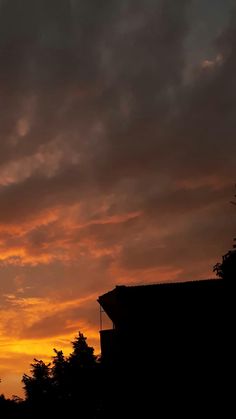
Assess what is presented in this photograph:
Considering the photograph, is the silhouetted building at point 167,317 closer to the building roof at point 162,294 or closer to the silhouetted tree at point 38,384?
the building roof at point 162,294

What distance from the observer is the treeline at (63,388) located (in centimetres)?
5712

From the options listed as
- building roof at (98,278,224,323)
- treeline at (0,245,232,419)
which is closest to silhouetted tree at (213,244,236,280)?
building roof at (98,278,224,323)

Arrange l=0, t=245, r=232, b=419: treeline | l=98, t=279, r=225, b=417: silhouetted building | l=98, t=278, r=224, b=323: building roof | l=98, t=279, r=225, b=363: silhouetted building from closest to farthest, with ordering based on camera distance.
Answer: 1. l=98, t=279, r=225, b=417: silhouetted building
2. l=98, t=279, r=225, b=363: silhouetted building
3. l=98, t=278, r=224, b=323: building roof
4. l=0, t=245, r=232, b=419: treeline

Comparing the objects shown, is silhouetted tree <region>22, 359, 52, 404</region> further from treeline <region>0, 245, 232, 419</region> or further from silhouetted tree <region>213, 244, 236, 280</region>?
silhouetted tree <region>213, 244, 236, 280</region>

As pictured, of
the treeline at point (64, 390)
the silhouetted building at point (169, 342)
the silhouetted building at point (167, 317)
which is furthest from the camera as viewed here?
the treeline at point (64, 390)

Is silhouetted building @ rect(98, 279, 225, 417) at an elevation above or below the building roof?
below

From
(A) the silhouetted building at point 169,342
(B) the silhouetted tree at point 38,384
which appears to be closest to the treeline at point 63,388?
(B) the silhouetted tree at point 38,384

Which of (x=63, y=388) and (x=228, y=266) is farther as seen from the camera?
(x=63, y=388)

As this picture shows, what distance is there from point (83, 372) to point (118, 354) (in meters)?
30.3

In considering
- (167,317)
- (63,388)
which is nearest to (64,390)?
(63,388)

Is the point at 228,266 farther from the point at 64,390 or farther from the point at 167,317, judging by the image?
the point at 64,390

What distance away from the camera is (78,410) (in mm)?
56469

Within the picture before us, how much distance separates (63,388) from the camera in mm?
62500

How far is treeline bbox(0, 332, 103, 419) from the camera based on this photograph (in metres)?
57.1
